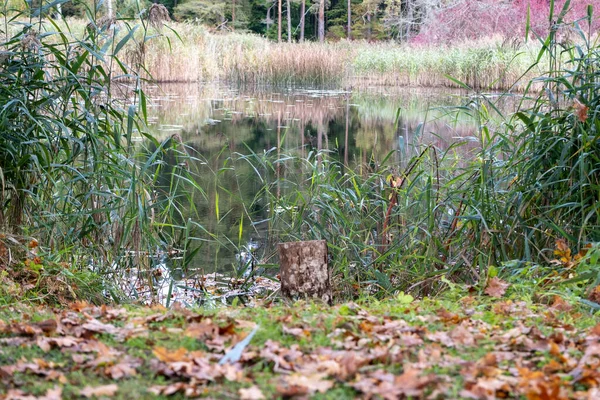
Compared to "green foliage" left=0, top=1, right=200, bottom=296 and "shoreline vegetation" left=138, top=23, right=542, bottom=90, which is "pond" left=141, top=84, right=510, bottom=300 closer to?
"shoreline vegetation" left=138, top=23, right=542, bottom=90

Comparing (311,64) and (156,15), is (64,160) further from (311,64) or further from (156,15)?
(311,64)

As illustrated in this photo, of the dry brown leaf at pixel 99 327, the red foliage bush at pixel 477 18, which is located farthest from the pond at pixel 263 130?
the red foliage bush at pixel 477 18

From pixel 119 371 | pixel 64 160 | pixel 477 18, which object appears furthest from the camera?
pixel 477 18

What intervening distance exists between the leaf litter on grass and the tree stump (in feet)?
3.04

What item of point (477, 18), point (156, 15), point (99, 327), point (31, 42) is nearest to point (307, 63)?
point (477, 18)

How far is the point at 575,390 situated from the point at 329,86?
740 inches

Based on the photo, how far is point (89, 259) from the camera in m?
4.31

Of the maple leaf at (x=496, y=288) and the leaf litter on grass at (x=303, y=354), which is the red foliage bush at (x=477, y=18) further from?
the leaf litter on grass at (x=303, y=354)

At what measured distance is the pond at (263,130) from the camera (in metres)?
6.38

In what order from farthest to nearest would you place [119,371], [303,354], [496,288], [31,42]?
[31,42]
[496,288]
[303,354]
[119,371]

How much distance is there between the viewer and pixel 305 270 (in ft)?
12.4

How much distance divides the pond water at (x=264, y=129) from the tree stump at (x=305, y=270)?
114 cm

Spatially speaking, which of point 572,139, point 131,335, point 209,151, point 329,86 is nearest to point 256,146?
Result: point 209,151

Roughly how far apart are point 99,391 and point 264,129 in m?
10.5
